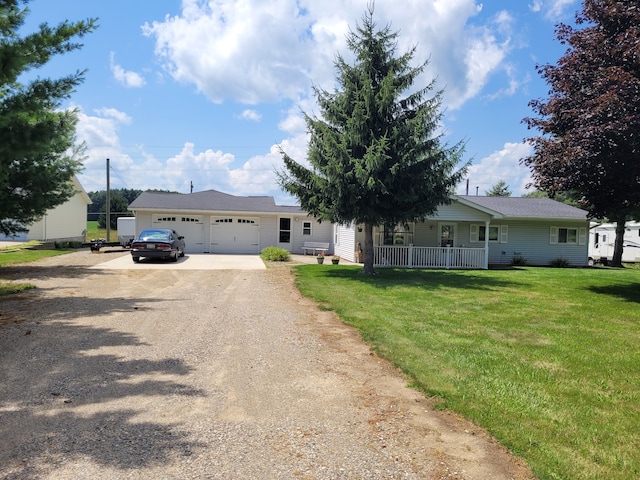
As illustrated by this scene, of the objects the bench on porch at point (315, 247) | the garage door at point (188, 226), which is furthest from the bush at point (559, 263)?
the garage door at point (188, 226)

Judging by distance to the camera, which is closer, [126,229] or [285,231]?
[285,231]

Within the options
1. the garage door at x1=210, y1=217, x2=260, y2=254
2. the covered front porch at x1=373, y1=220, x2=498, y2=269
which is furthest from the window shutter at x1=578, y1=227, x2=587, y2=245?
the garage door at x1=210, y1=217, x2=260, y2=254

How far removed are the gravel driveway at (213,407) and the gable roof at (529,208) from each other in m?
17.3

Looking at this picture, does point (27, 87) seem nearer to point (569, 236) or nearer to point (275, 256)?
point (275, 256)

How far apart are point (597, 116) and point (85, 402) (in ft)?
41.8

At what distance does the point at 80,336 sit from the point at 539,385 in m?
6.52

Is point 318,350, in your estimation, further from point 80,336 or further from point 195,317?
point 80,336

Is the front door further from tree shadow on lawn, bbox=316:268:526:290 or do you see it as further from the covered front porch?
tree shadow on lawn, bbox=316:268:526:290

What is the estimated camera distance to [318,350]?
21.2 feet

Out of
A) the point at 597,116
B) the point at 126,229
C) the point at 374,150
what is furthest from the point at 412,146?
the point at 126,229

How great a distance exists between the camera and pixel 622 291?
45.2 ft

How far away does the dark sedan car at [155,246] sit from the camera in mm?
19281

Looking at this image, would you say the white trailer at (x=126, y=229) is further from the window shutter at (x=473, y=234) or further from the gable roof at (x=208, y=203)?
the window shutter at (x=473, y=234)

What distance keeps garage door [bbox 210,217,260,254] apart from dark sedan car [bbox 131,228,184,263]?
21.3 feet
